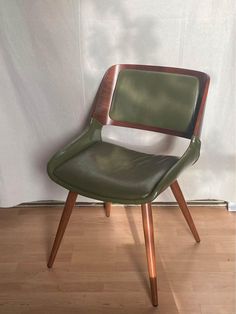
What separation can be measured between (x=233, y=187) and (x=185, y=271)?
519mm

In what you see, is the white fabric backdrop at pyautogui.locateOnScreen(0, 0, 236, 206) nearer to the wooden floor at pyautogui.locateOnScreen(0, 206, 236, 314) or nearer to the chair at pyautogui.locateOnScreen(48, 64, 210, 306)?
the chair at pyautogui.locateOnScreen(48, 64, 210, 306)

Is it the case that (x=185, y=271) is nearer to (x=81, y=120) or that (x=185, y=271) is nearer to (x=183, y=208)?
(x=183, y=208)

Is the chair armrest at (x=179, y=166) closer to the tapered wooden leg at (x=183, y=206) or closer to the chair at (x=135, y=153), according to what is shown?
the chair at (x=135, y=153)

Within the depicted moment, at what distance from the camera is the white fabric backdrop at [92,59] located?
146 cm

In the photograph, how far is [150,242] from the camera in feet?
4.37

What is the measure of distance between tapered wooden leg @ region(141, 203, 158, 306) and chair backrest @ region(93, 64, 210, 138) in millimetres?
361

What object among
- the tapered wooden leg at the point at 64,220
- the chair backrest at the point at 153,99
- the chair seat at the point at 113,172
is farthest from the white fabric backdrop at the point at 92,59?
the tapered wooden leg at the point at 64,220

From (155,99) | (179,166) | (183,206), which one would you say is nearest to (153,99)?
(155,99)

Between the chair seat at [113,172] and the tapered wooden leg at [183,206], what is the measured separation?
4.8 inches

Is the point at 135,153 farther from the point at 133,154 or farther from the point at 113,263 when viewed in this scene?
the point at 113,263

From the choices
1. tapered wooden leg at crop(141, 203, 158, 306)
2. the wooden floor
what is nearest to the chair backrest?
tapered wooden leg at crop(141, 203, 158, 306)

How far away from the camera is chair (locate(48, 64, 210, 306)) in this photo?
51.6 inches

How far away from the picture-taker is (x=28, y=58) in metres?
1.57

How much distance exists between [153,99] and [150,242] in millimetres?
588
